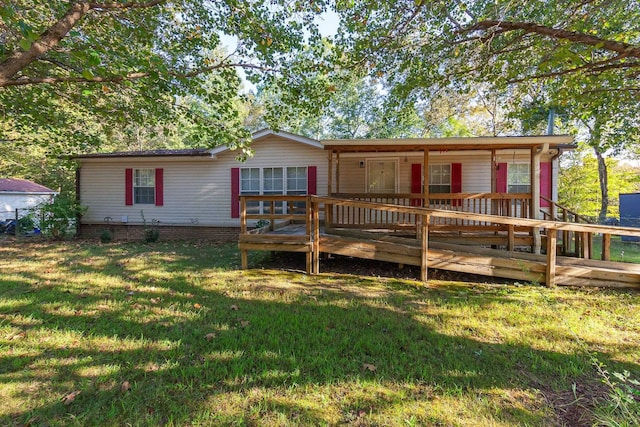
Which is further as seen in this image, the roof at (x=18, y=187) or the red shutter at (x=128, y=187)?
the roof at (x=18, y=187)

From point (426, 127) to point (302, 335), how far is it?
22.1 metres

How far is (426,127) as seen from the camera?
22.5 m

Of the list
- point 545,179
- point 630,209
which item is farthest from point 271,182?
point 630,209

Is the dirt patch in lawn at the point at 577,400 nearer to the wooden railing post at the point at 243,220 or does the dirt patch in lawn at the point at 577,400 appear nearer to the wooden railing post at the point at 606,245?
the wooden railing post at the point at 606,245

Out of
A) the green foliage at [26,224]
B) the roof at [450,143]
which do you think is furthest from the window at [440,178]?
the green foliage at [26,224]

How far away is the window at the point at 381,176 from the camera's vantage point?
10.1 metres

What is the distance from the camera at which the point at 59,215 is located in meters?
10.9

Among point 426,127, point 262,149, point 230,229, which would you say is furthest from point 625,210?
point 230,229

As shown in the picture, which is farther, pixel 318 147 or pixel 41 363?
pixel 318 147

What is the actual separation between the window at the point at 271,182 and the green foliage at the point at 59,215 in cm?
625

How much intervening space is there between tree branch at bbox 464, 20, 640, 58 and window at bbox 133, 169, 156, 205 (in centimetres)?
1104

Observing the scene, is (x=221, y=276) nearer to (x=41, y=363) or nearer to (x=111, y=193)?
(x=41, y=363)

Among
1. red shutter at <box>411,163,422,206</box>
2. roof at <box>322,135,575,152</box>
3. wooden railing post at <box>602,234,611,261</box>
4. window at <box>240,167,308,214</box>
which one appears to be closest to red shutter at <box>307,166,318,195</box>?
window at <box>240,167,308,214</box>

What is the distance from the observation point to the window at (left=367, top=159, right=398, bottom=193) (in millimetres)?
10133
